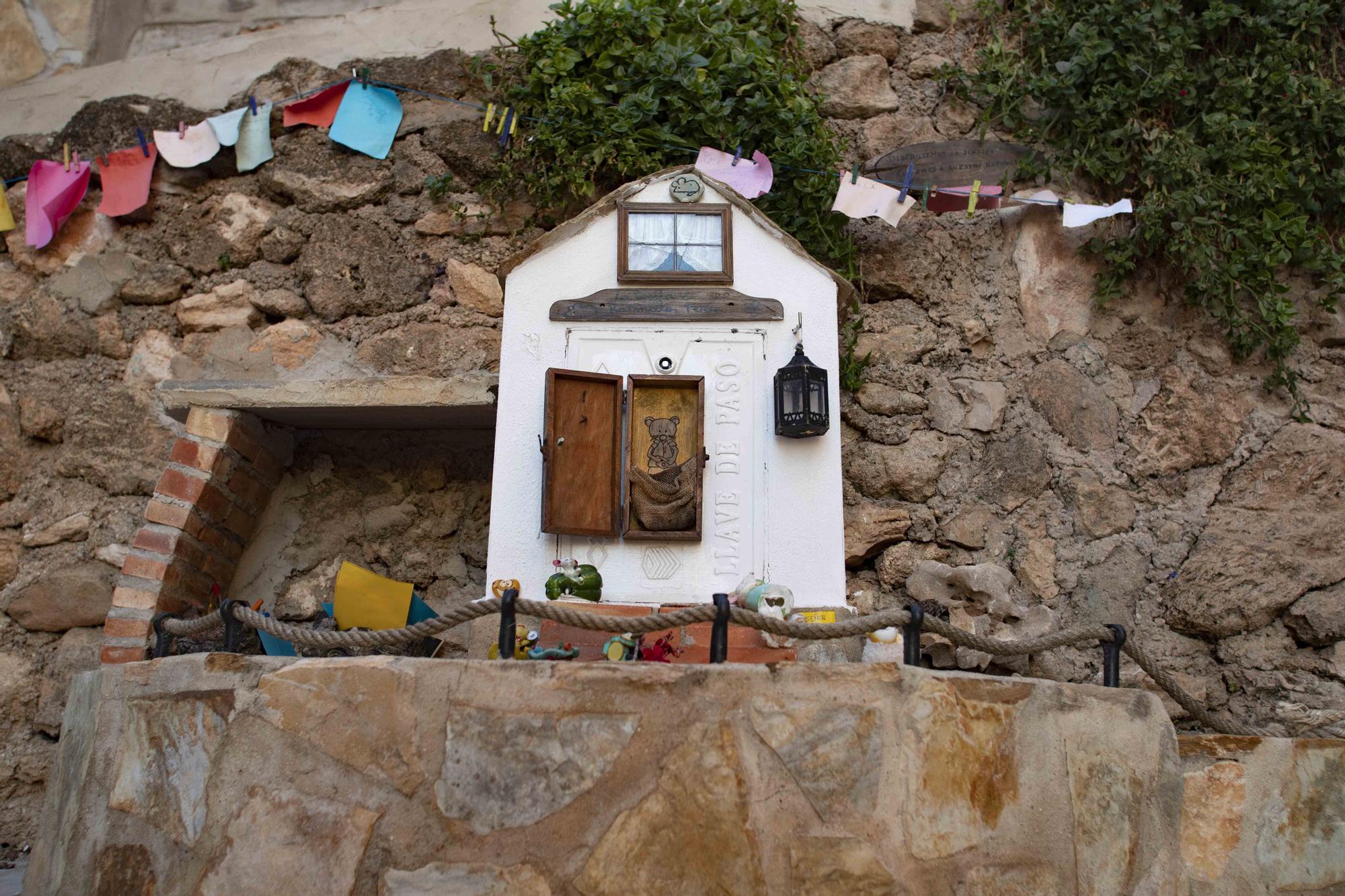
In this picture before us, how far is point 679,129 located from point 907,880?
3.66 meters

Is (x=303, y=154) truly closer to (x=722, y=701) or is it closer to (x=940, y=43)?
(x=940, y=43)

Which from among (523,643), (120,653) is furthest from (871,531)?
(120,653)

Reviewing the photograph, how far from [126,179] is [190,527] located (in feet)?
6.90

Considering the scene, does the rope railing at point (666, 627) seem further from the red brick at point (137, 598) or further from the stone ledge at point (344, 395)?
the stone ledge at point (344, 395)

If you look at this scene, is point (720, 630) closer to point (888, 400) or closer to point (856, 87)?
point (888, 400)

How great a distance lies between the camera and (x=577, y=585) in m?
3.95

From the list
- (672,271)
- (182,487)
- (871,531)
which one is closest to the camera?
(672,271)

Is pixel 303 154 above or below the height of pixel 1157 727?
above

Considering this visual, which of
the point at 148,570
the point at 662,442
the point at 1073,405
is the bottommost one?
the point at 148,570

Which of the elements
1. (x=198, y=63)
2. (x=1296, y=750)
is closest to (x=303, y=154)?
(x=198, y=63)

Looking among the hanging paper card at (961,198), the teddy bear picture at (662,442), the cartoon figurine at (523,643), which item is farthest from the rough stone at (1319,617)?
the cartoon figurine at (523,643)

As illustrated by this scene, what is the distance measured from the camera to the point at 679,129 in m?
5.47

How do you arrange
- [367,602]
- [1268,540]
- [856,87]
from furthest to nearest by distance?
1. [856,87]
2. [1268,540]
3. [367,602]

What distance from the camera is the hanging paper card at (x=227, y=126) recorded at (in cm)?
585
